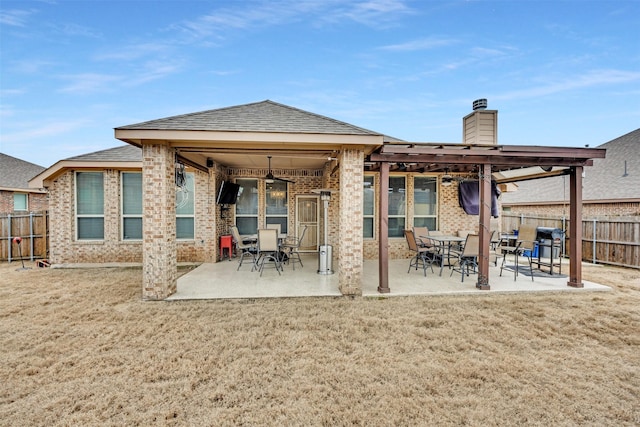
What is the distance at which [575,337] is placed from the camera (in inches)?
140

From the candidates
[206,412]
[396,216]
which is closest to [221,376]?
[206,412]

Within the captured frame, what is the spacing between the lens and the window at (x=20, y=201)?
45.4 feet

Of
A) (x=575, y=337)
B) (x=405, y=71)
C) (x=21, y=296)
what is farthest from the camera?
(x=405, y=71)

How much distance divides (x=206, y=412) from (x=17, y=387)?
1.79 m

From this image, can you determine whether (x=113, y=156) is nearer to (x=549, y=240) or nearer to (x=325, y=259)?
(x=325, y=259)

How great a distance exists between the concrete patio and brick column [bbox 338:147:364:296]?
37 centimetres

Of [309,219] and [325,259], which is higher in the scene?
[309,219]

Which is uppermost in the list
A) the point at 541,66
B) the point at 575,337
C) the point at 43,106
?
the point at 541,66

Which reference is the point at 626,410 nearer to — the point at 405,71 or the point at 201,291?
the point at 201,291

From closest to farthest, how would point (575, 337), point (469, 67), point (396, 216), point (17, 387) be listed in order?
1. point (17, 387)
2. point (575, 337)
3. point (396, 216)
4. point (469, 67)

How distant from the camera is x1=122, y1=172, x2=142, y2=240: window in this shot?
8305 millimetres

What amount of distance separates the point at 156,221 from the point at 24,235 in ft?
25.9

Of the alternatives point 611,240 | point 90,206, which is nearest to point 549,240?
point 611,240

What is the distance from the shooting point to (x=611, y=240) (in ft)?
27.7
